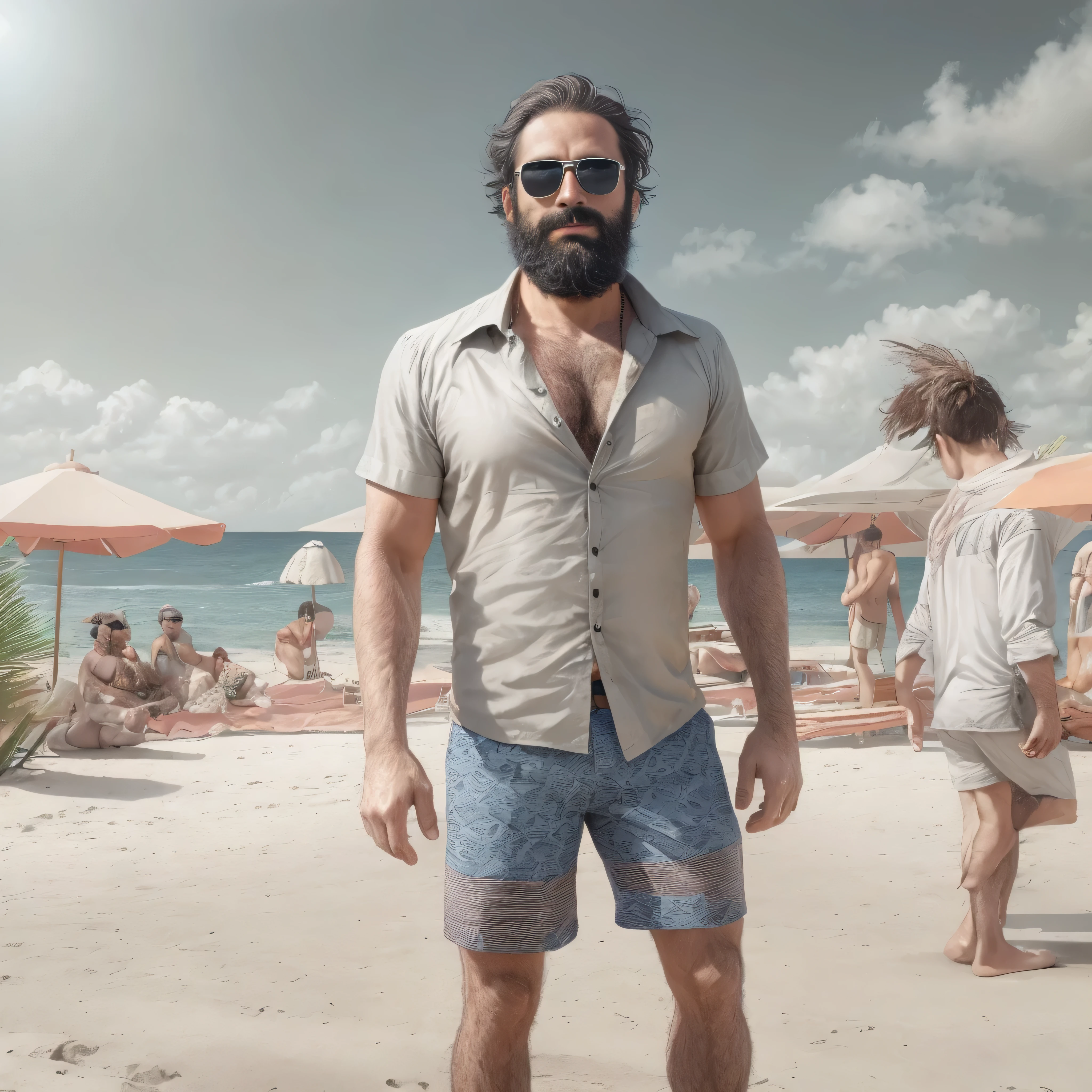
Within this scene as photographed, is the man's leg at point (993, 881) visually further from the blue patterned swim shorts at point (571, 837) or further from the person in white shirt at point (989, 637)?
the blue patterned swim shorts at point (571, 837)

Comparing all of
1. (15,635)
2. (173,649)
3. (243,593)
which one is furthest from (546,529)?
(243,593)

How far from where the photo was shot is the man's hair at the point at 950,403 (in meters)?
2.91

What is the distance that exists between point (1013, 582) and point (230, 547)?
53552 mm

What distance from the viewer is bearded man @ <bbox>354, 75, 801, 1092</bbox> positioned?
59.5 inches

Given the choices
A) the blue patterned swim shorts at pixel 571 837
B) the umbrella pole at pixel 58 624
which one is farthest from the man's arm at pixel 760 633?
the umbrella pole at pixel 58 624

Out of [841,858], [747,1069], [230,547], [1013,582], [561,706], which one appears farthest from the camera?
[230,547]

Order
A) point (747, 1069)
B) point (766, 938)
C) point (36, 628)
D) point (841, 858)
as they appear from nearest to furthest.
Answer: point (747, 1069)
point (766, 938)
point (841, 858)
point (36, 628)

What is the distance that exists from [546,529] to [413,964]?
240 centimetres

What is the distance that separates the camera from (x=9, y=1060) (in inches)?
99.9

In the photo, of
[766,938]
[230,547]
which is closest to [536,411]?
Result: [766,938]

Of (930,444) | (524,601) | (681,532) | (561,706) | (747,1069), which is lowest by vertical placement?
(747,1069)

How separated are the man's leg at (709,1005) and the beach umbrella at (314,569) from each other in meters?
11.4

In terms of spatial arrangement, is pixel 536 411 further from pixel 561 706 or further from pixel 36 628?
pixel 36 628

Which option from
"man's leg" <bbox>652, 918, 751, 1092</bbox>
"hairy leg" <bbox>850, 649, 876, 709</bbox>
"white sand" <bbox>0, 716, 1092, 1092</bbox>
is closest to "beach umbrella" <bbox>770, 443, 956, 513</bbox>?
"hairy leg" <bbox>850, 649, 876, 709</bbox>
